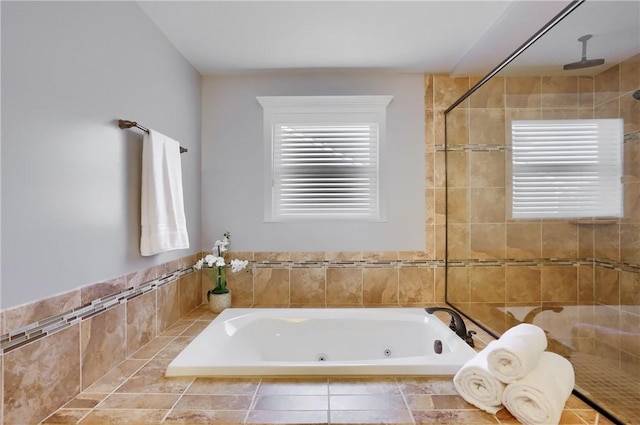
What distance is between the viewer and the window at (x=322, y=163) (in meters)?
2.52

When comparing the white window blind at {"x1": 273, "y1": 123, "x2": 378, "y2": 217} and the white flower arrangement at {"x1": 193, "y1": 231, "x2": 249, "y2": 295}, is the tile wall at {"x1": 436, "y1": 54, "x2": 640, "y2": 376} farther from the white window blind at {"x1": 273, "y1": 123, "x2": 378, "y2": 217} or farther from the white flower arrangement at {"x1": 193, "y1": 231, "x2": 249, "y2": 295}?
the white flower arrangement at {"x1": 193, "y1": 231, "x2": 249, "y2": 295}

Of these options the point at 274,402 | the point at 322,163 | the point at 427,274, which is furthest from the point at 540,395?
the point at 322,163

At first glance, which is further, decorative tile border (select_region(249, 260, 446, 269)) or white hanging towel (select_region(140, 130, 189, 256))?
decorative tile border (select_region(249, 260, 446, 269))

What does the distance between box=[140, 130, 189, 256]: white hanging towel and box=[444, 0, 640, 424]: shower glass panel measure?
1964 millimetres

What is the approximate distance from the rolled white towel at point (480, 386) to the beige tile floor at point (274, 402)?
3cm

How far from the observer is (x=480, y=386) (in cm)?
117

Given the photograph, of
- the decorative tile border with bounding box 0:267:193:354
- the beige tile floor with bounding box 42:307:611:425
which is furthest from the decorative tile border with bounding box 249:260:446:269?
the beige tile floor with bounding box 42:307:611:425

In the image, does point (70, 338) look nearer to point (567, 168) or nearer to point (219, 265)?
point (219, 265)

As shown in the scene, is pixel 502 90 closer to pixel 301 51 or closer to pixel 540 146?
pixel 540 146

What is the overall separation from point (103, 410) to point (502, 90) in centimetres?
254

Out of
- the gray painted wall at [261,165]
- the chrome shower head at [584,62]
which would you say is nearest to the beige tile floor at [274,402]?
the gray painted wall at [261,165]

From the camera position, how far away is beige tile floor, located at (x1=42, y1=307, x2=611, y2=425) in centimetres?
109

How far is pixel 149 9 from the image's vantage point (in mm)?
1706

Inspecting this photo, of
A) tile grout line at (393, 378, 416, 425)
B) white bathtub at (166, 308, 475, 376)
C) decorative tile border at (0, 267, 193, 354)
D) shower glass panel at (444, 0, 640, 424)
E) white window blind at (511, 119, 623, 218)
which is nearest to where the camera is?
decorative tile border at (0, 267, 193, 354)
